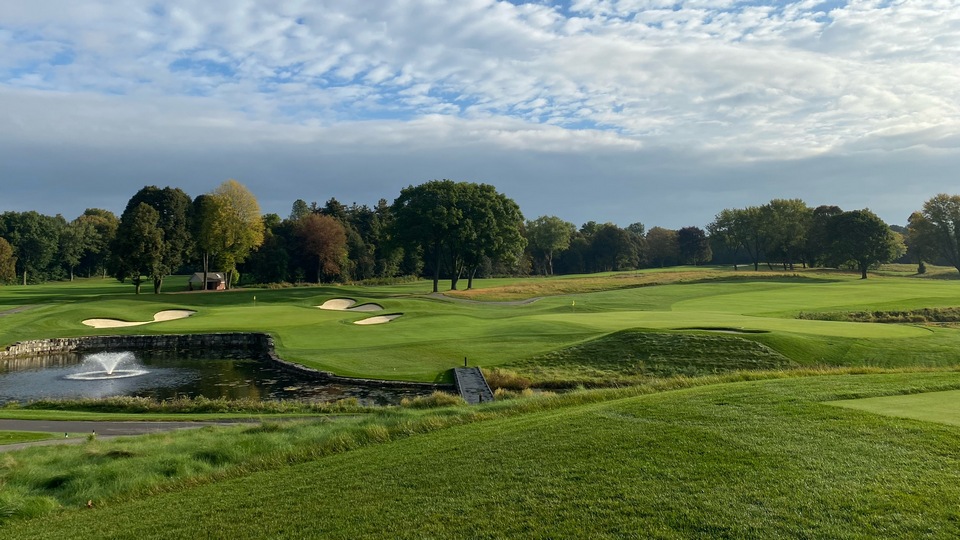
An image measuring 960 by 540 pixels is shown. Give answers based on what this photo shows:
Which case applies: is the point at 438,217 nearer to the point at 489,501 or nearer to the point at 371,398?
the point at 371,398

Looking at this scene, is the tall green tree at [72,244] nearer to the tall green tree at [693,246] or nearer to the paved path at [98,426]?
the paved path at [98,426]

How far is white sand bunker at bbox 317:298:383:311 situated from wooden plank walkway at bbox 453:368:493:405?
27.6 metres

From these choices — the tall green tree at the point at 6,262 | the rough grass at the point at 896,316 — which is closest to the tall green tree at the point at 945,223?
the rough grass at the point at 896,316

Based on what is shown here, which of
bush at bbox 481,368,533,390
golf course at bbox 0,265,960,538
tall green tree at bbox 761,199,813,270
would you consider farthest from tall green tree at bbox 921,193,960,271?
bush at bbox 481,368,533,390

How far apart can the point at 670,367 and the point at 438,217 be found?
1531 inches

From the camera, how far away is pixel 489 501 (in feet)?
24.4

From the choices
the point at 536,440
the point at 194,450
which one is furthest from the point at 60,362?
the point at 536,440

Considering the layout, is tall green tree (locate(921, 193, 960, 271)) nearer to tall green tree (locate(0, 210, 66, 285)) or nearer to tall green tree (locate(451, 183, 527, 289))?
tall green tree (locate(451, 183, 527, 289))

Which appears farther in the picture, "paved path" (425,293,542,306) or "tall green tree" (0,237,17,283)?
"tall green tree" (0,237,17,283)

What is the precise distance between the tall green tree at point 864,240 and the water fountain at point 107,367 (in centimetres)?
8951

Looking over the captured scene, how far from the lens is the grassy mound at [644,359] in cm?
2636

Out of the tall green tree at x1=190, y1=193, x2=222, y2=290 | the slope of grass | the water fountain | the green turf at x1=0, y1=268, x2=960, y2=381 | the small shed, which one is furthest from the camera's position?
the small shed

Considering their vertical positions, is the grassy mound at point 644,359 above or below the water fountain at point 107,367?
above

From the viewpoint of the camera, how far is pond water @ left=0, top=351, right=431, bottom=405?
25750 mm
